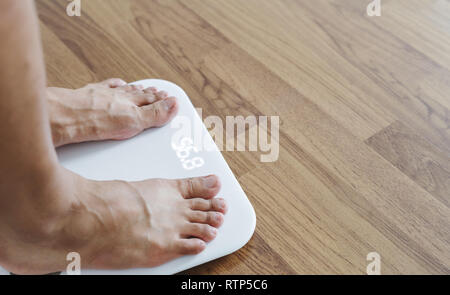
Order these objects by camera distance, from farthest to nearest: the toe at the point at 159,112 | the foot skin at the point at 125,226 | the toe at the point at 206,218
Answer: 1. the toe at the point at 159,112
2. the toe at the point at 206,218
3. the foot skin at the point at 125,226

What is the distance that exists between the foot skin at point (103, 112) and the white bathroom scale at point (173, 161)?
0.02 metres

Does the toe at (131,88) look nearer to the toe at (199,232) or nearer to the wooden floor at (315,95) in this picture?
the wooden floor at (315,95)

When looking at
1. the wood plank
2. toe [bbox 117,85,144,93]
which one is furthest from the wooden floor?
toe [bbox 117,85,144,93]

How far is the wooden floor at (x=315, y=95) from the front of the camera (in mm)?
862

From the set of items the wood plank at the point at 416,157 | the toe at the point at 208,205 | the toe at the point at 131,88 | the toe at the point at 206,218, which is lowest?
the toe at the point at 206,218

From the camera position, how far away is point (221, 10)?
125cm

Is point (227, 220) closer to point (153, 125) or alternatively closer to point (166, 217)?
point (166, 217)

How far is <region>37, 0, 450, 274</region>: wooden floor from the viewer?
0.86 metres

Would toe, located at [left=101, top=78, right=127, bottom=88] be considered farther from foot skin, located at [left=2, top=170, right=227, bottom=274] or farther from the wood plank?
the wood plank

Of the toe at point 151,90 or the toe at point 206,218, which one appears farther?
the toe at point 151,90

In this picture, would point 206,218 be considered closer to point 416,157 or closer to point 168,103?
point 168,103

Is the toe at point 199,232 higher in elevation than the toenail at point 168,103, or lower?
lower

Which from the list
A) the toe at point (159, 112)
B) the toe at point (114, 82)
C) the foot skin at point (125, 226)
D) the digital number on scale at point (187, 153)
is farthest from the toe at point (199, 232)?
the toe at point (114, 82)

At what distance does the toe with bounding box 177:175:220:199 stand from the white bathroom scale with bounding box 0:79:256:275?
0.02 m
